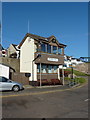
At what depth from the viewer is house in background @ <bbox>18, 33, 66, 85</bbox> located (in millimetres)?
20641

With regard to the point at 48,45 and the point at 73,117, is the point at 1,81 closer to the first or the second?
the point at 73,117

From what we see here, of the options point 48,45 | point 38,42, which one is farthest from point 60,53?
point 38,42

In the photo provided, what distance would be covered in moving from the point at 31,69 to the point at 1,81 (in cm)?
813

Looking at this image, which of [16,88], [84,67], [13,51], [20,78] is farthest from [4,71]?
[84,67]

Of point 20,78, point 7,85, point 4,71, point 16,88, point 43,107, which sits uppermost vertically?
point 4,71

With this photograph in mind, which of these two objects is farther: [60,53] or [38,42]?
[60,53]

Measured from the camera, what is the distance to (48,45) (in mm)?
22359

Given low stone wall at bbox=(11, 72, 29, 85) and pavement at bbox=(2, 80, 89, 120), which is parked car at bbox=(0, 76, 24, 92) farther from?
low stone wall at bbox=(11, 72, 29, 85)

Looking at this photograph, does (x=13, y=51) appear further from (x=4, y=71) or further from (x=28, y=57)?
(x=4, y=71)

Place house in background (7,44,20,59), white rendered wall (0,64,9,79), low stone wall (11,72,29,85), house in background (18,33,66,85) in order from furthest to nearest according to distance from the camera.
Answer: house in background (7,44,20,59) → house in background (18,33,66,85) → low stone wall (11,72,29,85) → white rendered wall (0,64,9,79)

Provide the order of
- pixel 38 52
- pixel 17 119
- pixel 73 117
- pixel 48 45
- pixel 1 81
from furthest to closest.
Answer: pixel 48 45 → pixel 38 52 → pixel 1 81 → pixel 73 117 → pixel 17 119

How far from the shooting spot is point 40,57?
20172 millimetres

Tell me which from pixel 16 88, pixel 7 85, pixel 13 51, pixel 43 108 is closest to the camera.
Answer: pixel 43 108

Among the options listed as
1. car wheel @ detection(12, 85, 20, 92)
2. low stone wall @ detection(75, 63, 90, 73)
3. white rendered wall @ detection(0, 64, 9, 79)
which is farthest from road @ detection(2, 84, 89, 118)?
low stone wall @ detection(75, 63, 90, 73)
